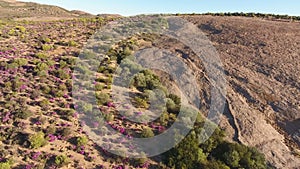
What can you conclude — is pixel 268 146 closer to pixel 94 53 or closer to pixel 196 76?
pixel 196 76

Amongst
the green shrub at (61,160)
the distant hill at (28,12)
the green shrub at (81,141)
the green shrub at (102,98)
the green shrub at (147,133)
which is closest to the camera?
the green shrub at (61,160)

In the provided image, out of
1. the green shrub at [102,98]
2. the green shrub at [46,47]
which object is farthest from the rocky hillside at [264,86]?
the green shrub at [46,47]

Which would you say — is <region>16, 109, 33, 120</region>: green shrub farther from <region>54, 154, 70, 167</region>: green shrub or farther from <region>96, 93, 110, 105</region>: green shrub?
<region>96, 93, 110, 105</region>: green shrub

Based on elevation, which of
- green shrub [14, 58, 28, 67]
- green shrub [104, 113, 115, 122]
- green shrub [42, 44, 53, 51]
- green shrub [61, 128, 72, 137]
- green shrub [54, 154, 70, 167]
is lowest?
green shrub [54, 154, 70, 167]

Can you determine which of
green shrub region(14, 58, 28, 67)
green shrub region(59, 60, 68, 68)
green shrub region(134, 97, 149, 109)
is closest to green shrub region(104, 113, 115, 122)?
green shrub region(134, 97, 149, 109)

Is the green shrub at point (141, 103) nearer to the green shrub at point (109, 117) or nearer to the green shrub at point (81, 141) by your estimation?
the green shrub at point (109, 117)

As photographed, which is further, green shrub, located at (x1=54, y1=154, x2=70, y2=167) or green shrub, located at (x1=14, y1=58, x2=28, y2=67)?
green shrub, located at (x1=14, y1=58, x2=28, y2=67)

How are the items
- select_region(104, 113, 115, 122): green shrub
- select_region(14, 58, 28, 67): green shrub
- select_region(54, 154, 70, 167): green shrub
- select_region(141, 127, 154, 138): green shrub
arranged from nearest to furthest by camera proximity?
select_region(54, 154, 70, 167): green shrub, select_region(141, 127, 154, 138): green shrub, select_region(104, 113, 115, 122): green shrub, select_region(14, 58, 28, 67): green shrub

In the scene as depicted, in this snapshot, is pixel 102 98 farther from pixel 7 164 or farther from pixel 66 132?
pixel 7 164

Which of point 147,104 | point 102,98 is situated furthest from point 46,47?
point 147,104
